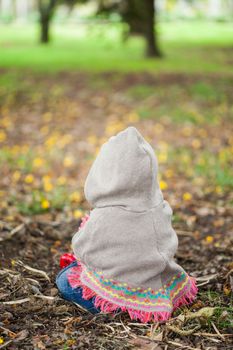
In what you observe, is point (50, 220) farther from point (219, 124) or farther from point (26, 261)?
point (219, 124)

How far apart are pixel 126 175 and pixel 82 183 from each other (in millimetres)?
3940

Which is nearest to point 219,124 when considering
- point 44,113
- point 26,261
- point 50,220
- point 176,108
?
point 176,108

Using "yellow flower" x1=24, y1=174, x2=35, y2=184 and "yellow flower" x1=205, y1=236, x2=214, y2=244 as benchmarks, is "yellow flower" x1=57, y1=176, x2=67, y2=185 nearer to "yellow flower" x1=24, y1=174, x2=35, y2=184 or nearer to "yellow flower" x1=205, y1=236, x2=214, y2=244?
"yellow flower" x1=24, y1=174, x2=35, y2=184

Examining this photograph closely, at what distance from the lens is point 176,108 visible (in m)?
11.3

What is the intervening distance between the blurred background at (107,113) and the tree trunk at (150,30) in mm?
33

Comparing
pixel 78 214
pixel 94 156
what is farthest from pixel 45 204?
pixel 94 156

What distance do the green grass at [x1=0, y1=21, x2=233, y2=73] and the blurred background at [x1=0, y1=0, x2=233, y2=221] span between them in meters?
0.05

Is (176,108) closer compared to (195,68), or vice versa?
(176,108)

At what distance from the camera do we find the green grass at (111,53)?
17641 millimetres

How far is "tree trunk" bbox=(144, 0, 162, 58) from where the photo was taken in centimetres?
1856

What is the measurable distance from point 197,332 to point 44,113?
8464 millimetres

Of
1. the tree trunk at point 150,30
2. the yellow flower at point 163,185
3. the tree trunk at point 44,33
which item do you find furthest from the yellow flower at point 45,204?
the tree trunk at point 44,33

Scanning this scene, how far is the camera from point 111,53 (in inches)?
884

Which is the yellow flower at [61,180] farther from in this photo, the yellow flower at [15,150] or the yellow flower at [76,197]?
the yellow flower at [15,150]
